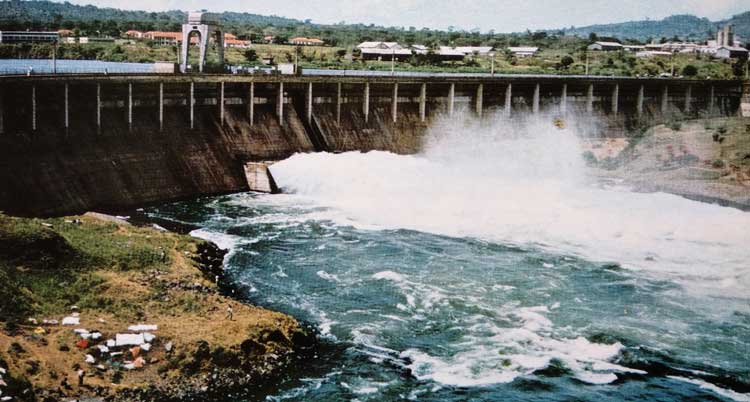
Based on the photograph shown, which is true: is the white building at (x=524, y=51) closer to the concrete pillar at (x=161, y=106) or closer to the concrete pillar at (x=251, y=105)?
the concrete pillar at (x=251, y=105)

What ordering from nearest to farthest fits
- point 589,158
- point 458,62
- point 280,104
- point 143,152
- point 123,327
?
point 123,327
point 143,152
point 280,104
point 589,158
point 458,62

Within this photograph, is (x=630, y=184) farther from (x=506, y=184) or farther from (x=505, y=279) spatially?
(x=505, y=279)

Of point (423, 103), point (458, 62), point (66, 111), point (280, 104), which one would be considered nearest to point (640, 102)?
point (423, 103)

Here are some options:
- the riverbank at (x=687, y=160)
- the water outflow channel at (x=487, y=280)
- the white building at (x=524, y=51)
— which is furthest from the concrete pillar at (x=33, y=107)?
the white building at (x=524, y=51)

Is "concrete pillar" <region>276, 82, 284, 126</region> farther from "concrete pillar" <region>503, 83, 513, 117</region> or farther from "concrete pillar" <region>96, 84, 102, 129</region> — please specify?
"concrete pillar" <region>503, 83, 513, 117</region>

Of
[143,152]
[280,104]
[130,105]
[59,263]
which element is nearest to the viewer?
[59,263]

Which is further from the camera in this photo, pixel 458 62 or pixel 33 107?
pixel 458 62

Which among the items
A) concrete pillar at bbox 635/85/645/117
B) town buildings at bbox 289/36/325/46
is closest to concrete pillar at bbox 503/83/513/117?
concrete pillar at bbox 635/85/645/117

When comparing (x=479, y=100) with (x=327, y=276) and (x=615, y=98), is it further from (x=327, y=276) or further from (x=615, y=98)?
(x=327, y=276)

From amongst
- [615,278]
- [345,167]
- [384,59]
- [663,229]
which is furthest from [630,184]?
[384,59]
